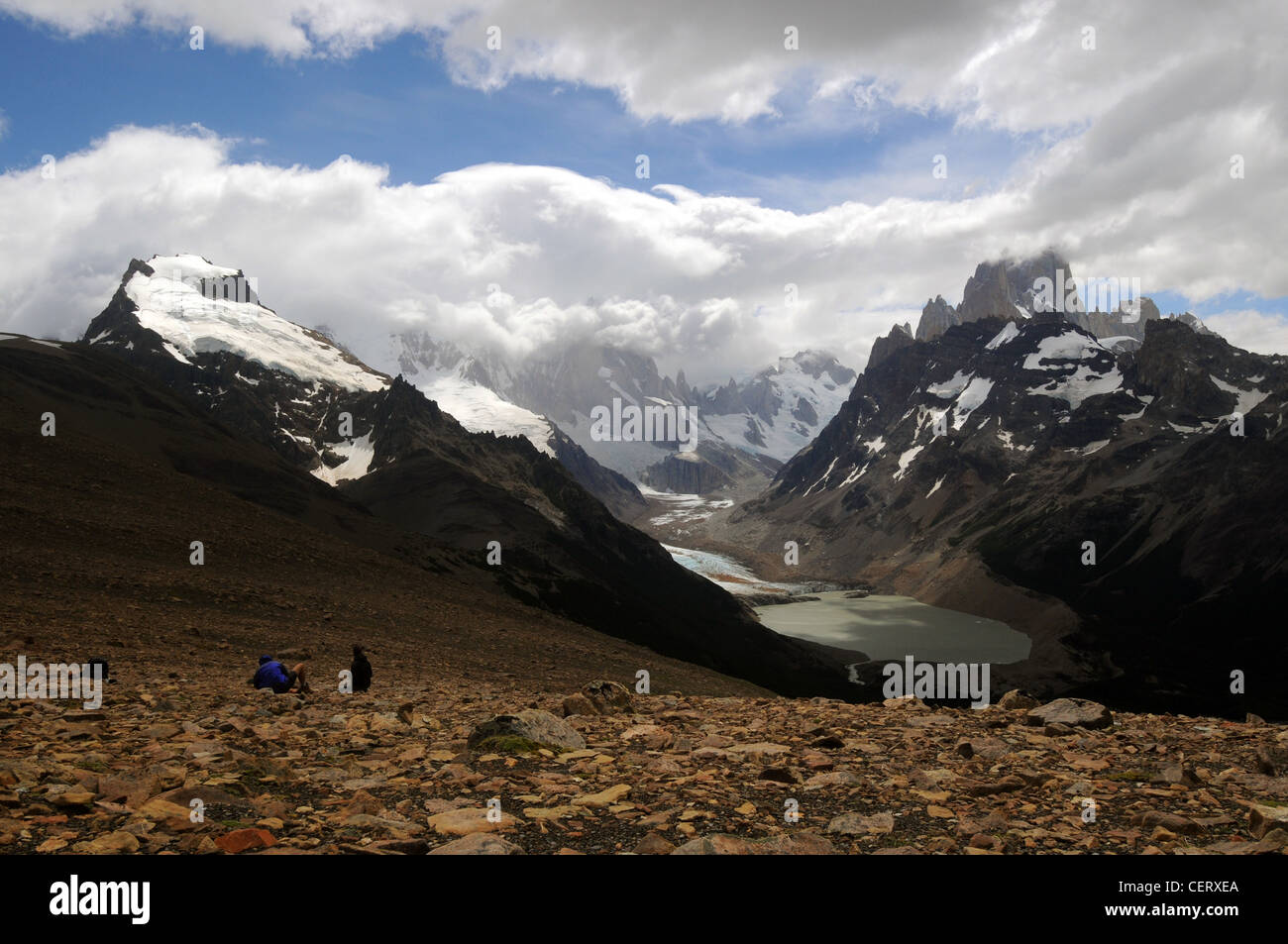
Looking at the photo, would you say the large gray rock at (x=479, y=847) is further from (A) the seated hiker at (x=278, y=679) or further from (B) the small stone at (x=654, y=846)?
(A) the seated hiker at (x=278, y=679)

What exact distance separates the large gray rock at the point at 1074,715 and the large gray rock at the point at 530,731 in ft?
39.4

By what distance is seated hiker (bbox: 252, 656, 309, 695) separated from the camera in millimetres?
26641

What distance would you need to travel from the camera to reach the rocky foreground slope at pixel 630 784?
34.4 feet

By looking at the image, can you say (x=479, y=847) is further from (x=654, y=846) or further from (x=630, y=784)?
(x=630, y=784)

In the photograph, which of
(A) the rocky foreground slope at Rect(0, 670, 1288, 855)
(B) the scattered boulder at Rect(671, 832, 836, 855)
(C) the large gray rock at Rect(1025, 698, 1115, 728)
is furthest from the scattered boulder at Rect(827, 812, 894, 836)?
(C) the large gray rock at Rect(1025, 698, 1115, 728)

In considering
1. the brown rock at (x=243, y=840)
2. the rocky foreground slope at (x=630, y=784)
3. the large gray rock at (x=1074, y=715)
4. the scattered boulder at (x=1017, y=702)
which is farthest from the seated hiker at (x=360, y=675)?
the large gray rock at (x=1074, y=715)

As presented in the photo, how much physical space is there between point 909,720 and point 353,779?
13.9 m

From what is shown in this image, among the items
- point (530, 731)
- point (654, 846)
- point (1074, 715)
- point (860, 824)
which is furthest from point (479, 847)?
point (1074, 715)

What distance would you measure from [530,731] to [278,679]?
14254 mm

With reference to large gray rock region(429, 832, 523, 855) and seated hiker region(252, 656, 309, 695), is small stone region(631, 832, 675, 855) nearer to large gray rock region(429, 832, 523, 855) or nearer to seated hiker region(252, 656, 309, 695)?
large gray rock region(429, 832, 523, 855)

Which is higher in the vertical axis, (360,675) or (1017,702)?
(360,675)

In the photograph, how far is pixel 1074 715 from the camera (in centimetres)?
2092
